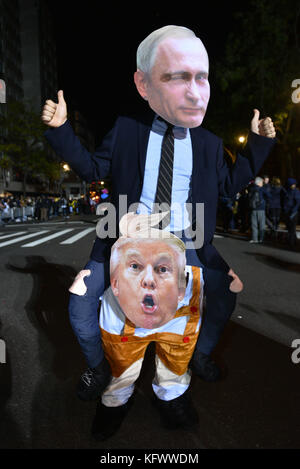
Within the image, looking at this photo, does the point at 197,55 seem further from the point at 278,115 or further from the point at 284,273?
the point at 278,115

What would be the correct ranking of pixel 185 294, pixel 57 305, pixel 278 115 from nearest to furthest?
pixel 185 294
pixel 57 305
pixel 278 115

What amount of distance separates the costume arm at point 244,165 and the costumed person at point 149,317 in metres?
0.51

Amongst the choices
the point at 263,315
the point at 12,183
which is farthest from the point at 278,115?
the point at 12,183

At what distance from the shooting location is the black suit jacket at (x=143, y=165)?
1.93m

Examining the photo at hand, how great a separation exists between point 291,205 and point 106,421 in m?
9.21

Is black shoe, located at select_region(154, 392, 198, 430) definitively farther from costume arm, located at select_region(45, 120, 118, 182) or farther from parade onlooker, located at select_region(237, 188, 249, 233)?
parade onlooker, located at select_region(237, 188, 249, 233)

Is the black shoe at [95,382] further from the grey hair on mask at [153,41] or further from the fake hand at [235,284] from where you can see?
the grey hair on mask at [153,41]

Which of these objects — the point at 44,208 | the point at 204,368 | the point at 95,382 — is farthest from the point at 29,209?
the point at 95,382

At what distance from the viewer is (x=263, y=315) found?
13.9 ft

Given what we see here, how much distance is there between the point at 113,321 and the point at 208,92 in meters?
1.21

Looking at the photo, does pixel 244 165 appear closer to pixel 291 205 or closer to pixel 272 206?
pixel 291 205

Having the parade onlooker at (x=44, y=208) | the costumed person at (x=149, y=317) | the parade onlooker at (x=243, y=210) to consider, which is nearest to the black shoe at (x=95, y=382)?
the costumed person at (x=149, y=317)

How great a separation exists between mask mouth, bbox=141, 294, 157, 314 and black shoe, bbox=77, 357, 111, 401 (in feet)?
2.26

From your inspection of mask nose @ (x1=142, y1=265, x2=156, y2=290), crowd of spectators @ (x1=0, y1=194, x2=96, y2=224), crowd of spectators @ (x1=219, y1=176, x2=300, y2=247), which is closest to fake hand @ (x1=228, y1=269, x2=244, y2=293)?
mask nose @ (x1=142, y1=265, x2=156, y2=290)
